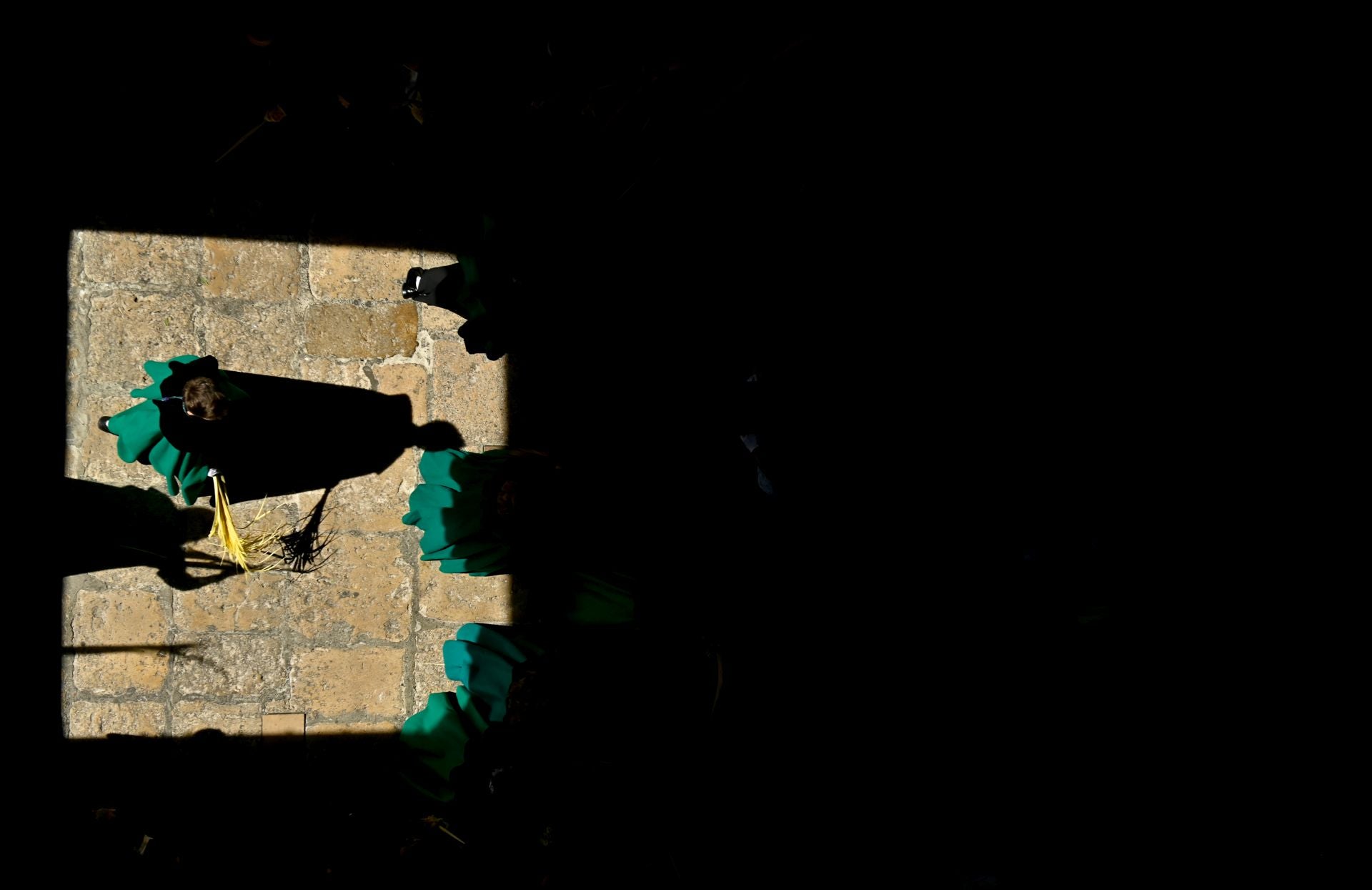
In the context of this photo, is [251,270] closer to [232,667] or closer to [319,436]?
[319,436]

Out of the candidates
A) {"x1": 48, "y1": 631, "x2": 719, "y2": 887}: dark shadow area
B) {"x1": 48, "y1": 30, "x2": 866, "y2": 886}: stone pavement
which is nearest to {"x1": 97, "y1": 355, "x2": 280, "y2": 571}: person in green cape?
{"x1": 48, "y1": 30, "x2": 866, "y2": 886}: stone pavement

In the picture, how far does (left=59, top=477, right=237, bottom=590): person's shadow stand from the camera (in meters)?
2.88

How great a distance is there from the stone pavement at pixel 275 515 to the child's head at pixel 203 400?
520 mm

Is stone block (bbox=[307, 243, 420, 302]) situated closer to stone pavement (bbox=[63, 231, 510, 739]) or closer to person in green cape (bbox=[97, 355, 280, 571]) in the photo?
stone pavement (bbox=[63, 231, 510, 739])

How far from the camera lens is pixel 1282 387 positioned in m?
3.08

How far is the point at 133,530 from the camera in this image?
2.90 m

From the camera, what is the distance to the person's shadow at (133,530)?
2.88m

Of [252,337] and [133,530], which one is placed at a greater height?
[252,337]

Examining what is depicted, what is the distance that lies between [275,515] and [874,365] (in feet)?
6.99

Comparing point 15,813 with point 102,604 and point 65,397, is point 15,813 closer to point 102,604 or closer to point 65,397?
point 102,604

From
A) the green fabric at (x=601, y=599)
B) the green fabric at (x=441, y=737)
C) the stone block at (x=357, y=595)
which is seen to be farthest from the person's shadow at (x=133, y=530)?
the green fabric at (x=601, y=599)

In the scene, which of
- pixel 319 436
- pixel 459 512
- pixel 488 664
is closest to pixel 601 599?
pixel 488 664

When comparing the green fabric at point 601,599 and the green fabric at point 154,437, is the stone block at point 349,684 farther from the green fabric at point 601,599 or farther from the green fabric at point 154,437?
the green fabric at point 601,599

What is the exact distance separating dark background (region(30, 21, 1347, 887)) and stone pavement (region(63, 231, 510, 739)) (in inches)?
4.8
